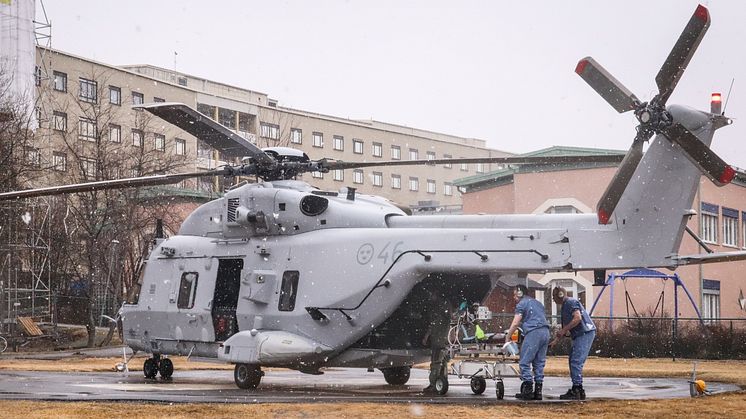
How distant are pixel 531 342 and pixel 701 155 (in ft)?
12.6

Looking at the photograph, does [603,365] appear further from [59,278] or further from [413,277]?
[59,278]

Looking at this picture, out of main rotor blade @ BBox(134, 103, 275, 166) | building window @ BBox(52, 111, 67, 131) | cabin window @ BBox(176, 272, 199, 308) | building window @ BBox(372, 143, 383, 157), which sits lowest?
cabin window @ BBox(176, 272, 199, 308)

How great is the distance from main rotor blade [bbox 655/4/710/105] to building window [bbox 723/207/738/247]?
35769 millimetres

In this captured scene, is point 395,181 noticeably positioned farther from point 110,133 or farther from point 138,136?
point 110,133

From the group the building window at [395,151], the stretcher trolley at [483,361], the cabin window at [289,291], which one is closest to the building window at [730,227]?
the stretcher trolley at [483,361]

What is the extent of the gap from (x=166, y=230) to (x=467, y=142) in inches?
2244

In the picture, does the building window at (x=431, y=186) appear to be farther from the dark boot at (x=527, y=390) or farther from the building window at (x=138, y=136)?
the dark boot at (x=527, y=390)

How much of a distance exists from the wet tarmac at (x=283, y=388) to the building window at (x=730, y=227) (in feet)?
92.6

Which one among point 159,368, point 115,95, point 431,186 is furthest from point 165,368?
point 431,186

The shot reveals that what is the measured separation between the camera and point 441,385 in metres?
17.7

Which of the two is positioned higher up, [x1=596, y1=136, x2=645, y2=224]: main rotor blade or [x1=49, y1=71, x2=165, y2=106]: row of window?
[x1=49, y1=71, x2=165, y2=106]: row of window

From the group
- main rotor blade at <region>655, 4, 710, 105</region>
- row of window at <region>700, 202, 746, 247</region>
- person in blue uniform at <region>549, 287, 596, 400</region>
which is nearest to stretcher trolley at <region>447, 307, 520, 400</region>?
person in blue uniform at <region>549, 287, 596, 400</region>

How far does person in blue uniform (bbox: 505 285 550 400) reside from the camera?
1616cm

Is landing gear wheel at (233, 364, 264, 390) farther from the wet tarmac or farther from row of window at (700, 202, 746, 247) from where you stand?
row of window at (700, 202, 746, 247)
